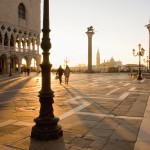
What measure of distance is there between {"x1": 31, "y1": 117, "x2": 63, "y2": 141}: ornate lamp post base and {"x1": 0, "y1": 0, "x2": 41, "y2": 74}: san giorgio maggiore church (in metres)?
45.8

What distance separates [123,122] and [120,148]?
227 centimetres

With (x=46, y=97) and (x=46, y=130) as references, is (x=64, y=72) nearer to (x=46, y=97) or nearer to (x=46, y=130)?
(x=46, y=97)

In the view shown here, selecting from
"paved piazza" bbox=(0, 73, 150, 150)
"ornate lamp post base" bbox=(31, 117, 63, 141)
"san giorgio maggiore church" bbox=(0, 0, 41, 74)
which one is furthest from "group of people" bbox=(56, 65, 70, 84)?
→ "san giorgio maggiore church" bbox=(0, 0, 41, 74)

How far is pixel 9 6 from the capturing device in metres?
54.1

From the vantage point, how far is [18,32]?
2293 inches

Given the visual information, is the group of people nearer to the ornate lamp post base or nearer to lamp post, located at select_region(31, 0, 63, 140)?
lamp post, located at select_region(31, 0, 63, 140)

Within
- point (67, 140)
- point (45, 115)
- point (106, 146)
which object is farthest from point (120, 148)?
point (45, 115)

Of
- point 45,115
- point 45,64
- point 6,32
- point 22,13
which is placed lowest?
point 45,115

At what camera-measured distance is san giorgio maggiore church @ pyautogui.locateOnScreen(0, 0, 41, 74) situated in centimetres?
5344

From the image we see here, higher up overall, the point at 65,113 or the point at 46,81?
the point at 46,81

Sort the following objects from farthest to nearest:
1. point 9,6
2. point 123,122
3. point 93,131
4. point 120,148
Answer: point 9,6 < point 123,122 < point 93,131 < point 120,148

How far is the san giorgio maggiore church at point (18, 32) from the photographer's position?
53438 millimetres

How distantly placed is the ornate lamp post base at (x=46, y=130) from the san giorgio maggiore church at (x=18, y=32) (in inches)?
1802

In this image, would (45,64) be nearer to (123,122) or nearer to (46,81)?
(46,81)
